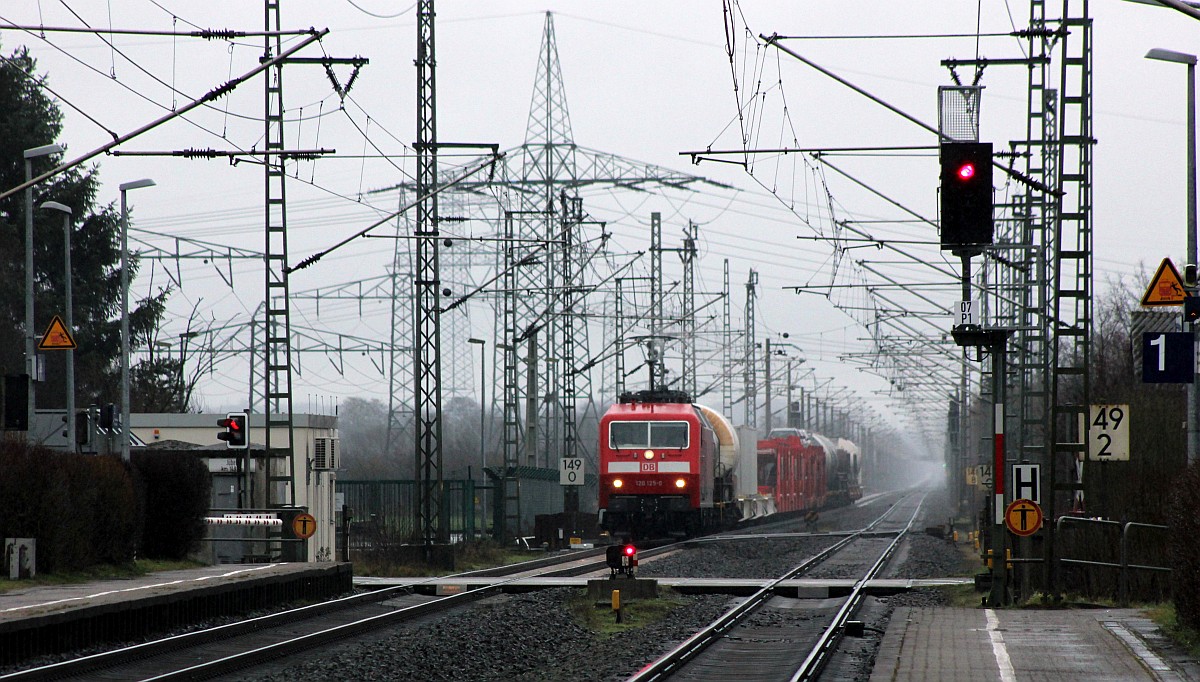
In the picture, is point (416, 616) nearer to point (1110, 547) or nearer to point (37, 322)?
point (1110, 547)

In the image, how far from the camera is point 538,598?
23.0 metres

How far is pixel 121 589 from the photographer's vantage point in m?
19.0

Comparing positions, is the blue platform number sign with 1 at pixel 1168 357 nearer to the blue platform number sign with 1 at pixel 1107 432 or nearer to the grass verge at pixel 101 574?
the blue platform number sign with 1 at pixel 1107 432

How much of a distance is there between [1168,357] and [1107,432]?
173 cm

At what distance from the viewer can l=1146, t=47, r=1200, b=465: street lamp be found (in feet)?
72.7

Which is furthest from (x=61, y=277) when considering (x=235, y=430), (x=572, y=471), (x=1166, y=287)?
(x=1166, y=287)

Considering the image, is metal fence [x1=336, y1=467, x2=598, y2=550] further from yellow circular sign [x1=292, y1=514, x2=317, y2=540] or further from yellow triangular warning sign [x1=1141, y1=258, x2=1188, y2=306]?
yellow triangular warning sign [x1=1141, y1=258, x2=1188, y2=306]

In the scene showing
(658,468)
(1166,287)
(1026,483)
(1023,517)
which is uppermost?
(1166,287)

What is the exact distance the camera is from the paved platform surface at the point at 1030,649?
13.2m

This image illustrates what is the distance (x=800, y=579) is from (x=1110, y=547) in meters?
7.05

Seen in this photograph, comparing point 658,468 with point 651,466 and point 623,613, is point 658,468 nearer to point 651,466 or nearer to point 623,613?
point 651,466

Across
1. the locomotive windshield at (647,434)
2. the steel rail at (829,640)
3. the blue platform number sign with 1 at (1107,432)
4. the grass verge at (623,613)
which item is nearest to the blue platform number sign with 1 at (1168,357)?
the blue platform number sign with 1 at (1107,432)

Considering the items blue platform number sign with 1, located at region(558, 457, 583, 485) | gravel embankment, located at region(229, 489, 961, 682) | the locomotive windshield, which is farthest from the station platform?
the locomotive windshield

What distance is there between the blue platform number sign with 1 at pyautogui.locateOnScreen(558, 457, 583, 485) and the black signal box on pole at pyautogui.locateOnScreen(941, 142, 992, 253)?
2114 centimetres
